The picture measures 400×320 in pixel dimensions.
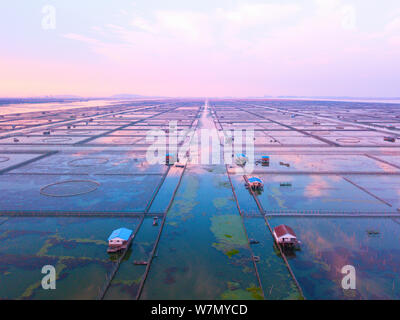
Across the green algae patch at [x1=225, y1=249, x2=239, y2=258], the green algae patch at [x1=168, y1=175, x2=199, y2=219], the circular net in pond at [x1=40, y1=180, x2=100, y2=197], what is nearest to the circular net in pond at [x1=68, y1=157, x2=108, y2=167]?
the circular net in pond at [x1=40, y1=180, x2=100, y2=197]

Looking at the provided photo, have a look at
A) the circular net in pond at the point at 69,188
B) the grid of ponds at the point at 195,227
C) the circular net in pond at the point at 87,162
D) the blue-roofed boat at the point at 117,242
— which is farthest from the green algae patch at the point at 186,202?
the circular net in pond at the point at 87,162

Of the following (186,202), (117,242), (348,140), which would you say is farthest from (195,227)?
(348,140)

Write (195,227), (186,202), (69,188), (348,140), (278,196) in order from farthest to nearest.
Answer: (348,140) → (69,188) → (278,196) → (186,202) → (195,227)

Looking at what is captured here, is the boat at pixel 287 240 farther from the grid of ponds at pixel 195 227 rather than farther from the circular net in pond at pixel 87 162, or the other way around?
the circular net in pond at pixel 87 162

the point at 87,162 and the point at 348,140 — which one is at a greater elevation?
the point at 348,140

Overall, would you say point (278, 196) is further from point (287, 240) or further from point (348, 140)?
point (348, 140)
